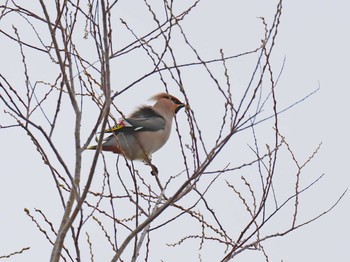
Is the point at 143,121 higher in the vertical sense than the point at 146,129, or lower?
higher

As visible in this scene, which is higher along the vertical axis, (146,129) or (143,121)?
(143,121)

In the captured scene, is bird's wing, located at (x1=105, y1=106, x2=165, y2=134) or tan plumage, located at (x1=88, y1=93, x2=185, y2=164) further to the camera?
bird's wing, located at (x1=105, y1=106, x2=165, y2=134)

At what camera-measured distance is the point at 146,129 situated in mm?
6602

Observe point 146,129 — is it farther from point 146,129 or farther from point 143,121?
point 143,121

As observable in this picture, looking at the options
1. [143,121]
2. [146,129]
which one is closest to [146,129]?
[146,129]

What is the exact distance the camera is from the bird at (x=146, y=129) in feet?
20.5

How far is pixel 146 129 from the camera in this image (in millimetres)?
6602

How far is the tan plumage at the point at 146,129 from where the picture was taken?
625 centimetres

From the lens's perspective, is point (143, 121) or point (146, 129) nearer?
point (146, 129)

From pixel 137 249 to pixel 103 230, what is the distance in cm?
43

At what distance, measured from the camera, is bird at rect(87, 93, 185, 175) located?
20.5 feet

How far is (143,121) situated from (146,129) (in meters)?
0.13

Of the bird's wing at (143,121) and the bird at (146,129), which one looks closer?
the bird at (146,129)

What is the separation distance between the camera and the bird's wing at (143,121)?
6.44m
